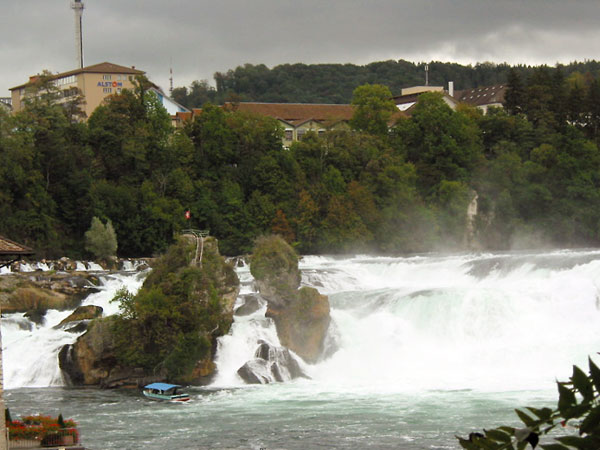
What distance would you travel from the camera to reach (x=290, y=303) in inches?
1299

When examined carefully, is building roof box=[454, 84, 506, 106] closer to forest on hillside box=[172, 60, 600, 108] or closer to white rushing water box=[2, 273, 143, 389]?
forest on hillside box=[172, 60, 600, 108]

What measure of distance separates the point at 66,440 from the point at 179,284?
13.8 meters

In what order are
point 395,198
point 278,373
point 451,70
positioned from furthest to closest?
point 451,70 < point 395,198 < point 278,373

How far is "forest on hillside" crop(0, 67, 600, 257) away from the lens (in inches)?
2061

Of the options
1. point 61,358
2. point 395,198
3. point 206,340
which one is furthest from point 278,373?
point 395,198

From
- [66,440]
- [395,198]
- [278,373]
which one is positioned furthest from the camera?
[395,198]

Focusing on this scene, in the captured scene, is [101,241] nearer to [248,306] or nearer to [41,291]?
[41,291]

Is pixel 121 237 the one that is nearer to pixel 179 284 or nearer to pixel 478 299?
pixel 179 284

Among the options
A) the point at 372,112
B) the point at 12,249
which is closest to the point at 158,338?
the point at 12,249

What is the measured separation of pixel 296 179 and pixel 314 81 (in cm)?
5476

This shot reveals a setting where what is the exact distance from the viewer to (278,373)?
29.7 meters

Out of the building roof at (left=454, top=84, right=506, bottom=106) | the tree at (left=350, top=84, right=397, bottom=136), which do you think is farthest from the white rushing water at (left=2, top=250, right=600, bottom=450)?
the building roof at (left=454, top=84, right=506, bottom=106)

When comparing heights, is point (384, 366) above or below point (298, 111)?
below

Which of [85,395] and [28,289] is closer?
[85,395]
